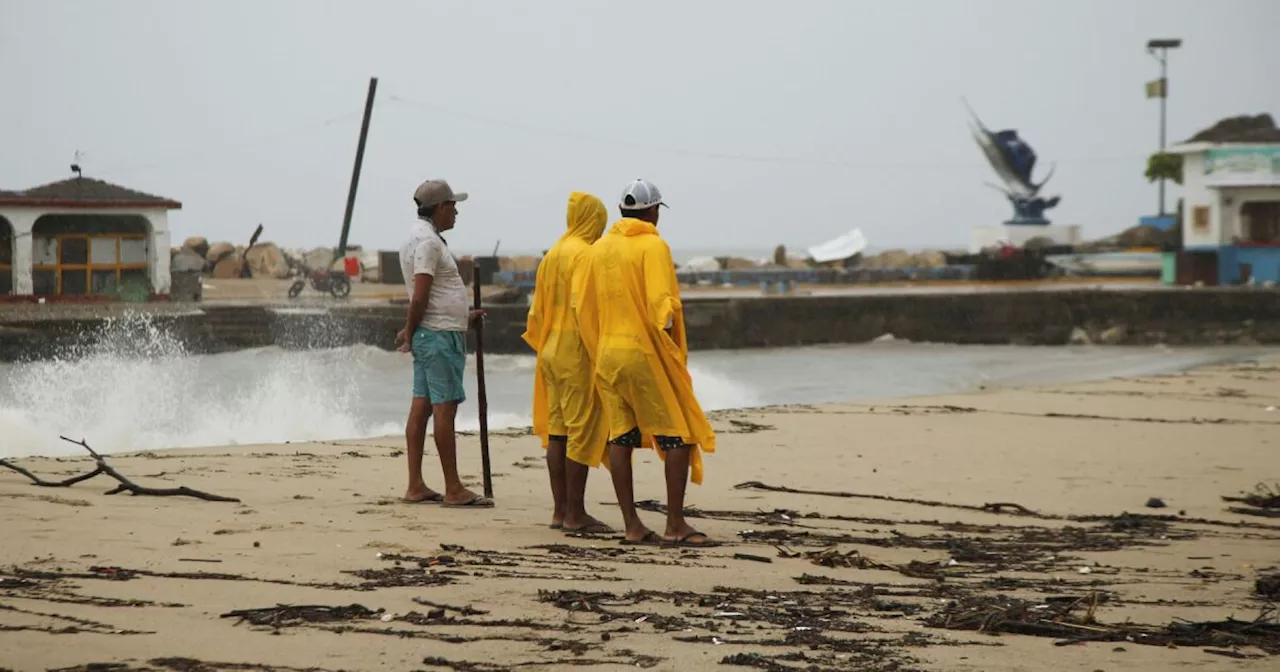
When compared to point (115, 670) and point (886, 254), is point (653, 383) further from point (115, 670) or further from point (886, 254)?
point (886, 254)

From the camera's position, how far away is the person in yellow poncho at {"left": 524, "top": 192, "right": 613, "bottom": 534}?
22.3ft

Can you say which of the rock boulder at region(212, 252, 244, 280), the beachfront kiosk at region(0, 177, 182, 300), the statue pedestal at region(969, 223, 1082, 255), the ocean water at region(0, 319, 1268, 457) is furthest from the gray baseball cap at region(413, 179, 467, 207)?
the statue pedestal at region(969, 223, 1082, 255)

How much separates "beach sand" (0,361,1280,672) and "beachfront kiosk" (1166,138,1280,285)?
33.4 meters

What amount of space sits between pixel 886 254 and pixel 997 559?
51382 millimetres

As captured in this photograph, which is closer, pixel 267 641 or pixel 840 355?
pixel 267 641

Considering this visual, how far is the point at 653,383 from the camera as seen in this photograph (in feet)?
21.4

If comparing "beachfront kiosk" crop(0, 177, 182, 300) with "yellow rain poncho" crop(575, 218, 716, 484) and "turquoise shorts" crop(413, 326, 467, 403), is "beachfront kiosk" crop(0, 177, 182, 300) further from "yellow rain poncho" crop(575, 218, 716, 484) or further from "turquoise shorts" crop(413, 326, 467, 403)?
"yellow rain poncho" crop(575, 218, 716, 484)

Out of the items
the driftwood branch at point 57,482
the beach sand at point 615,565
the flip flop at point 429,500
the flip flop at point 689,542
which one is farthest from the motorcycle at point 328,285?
the flip flop at point 689,542

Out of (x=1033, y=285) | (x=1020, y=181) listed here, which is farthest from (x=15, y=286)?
(x=1020, y=181)

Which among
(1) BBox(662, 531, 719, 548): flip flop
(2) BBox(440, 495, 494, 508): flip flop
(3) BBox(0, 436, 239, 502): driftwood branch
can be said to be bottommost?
(1) BBox(662, 531, 719, 548): flip flop

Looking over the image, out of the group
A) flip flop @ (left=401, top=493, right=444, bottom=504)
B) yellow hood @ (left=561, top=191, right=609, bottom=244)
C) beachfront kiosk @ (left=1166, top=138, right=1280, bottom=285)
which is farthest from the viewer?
beachfront kiosk @ (left=1166, top=138, right=1280, bottom=285)

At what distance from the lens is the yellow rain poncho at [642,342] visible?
21.3 feet

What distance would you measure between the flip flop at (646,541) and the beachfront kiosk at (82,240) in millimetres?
22708

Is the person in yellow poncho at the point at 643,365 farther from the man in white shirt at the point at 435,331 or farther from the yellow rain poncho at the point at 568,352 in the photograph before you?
the man in white shirt at the point at 435,331
